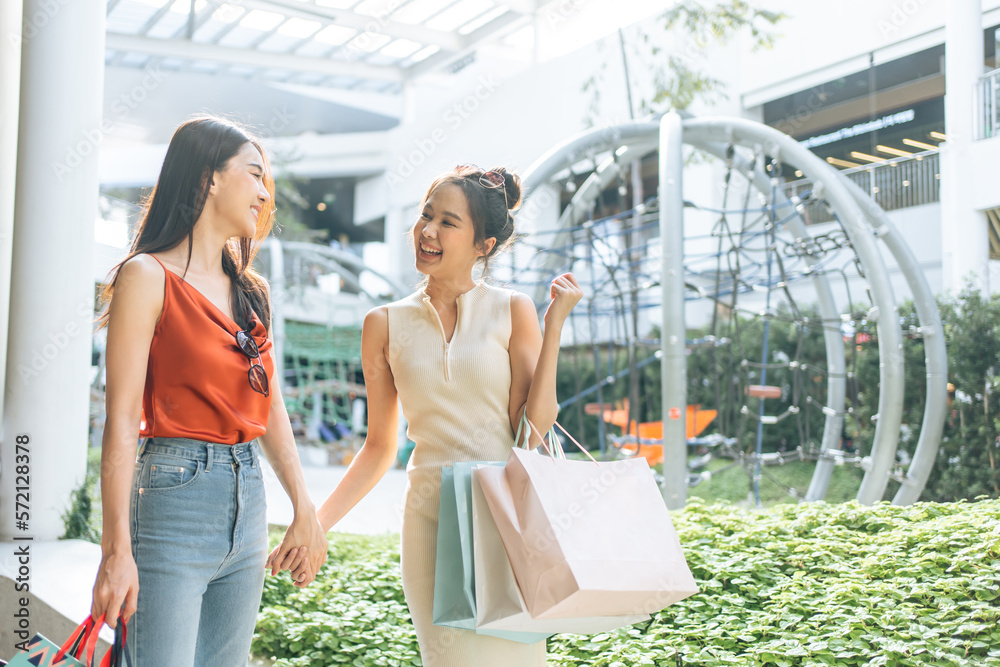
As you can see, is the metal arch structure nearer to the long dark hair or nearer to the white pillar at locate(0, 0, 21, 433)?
the white pillar at locate(0, 0, 21, 433)

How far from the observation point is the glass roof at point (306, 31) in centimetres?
1480

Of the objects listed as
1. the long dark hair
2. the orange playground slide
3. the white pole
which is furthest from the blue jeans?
the orange playground slide

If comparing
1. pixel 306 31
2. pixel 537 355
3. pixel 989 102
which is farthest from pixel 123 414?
pixel 306 31

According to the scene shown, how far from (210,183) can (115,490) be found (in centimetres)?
61

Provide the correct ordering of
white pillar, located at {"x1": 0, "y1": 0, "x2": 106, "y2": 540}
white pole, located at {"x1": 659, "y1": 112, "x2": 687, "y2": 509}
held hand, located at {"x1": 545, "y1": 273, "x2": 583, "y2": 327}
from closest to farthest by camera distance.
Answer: held hand, located at {"x1": 545, "y1": 273, "x2": 583, "y2": 327}
white pillar, located at {"x1": 0, "y1": 0, "x2": 106, "y2": 540}
white pole, located at {"x1": 659, "y1": 112, "x2": 687, "y2": 509}

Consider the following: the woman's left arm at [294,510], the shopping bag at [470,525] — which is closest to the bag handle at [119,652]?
the woman's left arm at [294,510]

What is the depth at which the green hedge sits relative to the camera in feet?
8.27

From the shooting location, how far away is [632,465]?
160 centimetres

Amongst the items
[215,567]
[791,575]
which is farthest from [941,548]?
[215,567]

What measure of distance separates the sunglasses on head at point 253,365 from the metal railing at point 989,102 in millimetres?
7298

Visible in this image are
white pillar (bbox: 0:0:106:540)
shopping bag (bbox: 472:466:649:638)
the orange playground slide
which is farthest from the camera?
the orange playground slide

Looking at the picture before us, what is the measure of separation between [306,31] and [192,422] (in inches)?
645

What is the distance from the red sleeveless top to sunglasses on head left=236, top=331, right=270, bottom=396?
3 cm

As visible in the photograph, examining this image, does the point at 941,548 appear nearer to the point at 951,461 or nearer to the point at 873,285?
the point at 873,285
